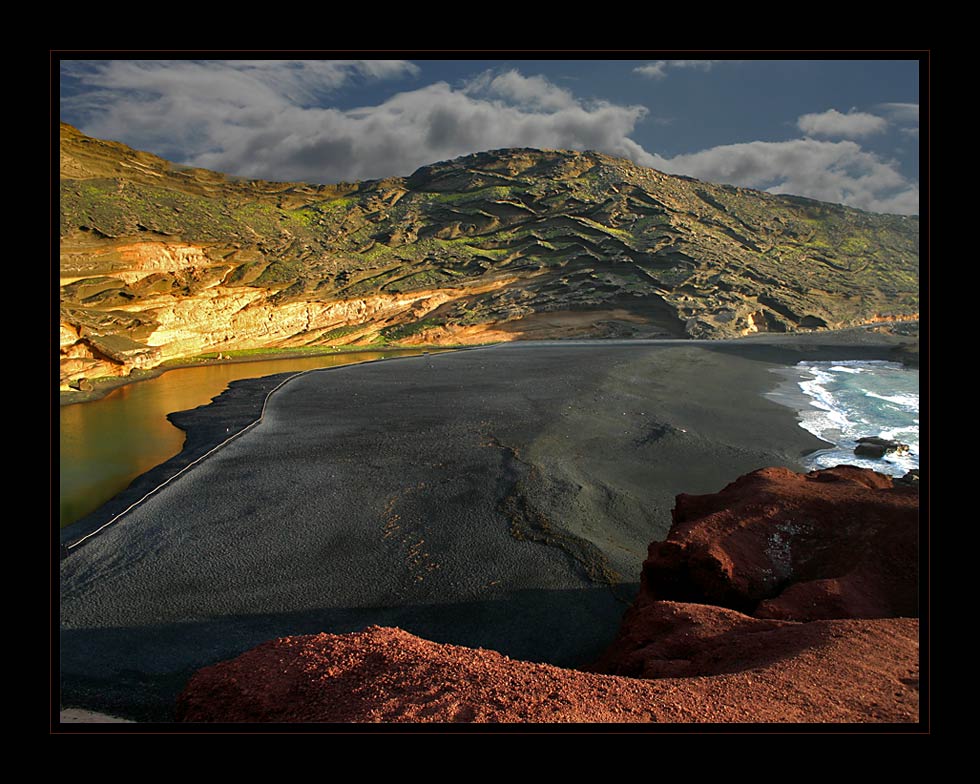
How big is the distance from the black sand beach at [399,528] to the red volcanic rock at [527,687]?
2977 millimetres

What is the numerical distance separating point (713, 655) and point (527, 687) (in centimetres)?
180

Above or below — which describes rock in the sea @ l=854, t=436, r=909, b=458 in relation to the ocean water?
below

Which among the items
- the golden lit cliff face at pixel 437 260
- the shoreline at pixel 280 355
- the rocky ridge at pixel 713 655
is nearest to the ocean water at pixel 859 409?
the shoreline at pixel 280 355

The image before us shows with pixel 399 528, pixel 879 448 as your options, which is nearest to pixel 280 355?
pixel 399 528

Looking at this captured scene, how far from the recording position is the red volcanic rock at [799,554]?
4.80 meters

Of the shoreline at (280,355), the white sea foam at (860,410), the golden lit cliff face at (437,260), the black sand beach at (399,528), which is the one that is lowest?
the black sand beach at (399,528)

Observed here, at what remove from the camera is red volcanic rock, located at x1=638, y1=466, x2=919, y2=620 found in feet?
15.8

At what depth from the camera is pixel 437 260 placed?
162ft

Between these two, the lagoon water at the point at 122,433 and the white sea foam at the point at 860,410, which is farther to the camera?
the white sea foam at the point at 860,410

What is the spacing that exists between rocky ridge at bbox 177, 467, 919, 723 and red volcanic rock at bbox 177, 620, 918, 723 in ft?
0.03

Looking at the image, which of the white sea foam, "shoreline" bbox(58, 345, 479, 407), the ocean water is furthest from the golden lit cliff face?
the white sea foam

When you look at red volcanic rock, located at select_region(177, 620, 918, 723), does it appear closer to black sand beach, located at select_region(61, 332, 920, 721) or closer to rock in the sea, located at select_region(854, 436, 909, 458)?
black sand beach, located at select_region(61, 332, 920, 721)

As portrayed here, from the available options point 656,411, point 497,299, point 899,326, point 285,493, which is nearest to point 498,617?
point 285,493

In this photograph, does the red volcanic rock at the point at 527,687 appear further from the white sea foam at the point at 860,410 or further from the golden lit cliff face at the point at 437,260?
the golden lit cliff face at the point at 437,260
